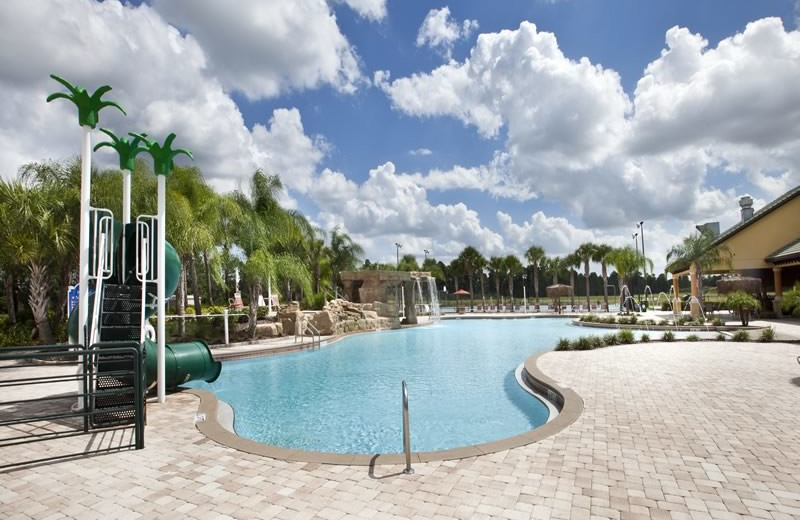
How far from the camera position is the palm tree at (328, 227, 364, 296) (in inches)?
1641

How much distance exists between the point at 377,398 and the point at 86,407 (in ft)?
16.8

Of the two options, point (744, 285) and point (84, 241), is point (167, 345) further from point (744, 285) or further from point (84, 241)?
point (744, 285)

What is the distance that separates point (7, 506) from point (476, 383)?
8.37 metres

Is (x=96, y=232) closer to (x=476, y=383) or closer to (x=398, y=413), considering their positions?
(x=398, y=413)

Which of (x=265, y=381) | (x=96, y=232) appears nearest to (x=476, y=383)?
(x=265, y=381)

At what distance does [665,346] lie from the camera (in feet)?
44.4

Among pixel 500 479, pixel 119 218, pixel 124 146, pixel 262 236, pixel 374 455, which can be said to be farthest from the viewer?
pixel 262 236

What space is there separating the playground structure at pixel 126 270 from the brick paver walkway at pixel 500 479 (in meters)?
1.74

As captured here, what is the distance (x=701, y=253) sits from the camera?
929 inches

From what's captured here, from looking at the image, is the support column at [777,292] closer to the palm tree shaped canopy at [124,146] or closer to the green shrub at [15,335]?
the palm tree shaped canopy at [124,146]

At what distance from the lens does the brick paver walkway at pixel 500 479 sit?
3533 mm

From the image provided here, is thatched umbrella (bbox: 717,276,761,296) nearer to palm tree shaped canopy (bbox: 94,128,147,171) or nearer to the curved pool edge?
the curved pool edge

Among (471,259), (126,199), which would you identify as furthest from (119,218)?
(471,259)

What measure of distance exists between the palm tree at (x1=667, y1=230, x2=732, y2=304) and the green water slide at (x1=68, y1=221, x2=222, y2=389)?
24.8m
